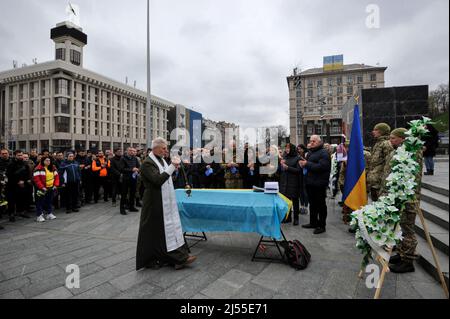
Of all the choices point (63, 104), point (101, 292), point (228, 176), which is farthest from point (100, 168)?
point (63, 104)

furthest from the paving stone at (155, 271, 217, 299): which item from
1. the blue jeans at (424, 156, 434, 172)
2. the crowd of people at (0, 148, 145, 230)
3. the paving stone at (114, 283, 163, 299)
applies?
the blue jeans at (424, 156, 434, 172)

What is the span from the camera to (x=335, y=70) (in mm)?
65750

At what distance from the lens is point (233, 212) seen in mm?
3609

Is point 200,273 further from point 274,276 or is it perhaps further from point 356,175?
point 356,175

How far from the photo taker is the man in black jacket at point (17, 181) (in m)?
6.62

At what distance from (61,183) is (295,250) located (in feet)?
24.4

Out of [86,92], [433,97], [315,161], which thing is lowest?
[315,161]

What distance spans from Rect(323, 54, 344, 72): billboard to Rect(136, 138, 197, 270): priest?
235ft

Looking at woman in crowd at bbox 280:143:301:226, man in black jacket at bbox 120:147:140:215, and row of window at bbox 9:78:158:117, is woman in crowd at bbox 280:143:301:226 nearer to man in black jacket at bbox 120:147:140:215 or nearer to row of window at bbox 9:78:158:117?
man in black jacket at bbox 120:147:140:215

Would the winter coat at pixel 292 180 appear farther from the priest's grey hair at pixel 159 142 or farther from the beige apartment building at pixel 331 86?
the beige apartment building at pixel 331 86

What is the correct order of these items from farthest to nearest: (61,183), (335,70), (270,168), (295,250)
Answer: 1. (335,70)
2. (61,183)
3. (270,168)
4. (295,250)

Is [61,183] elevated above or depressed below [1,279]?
above
